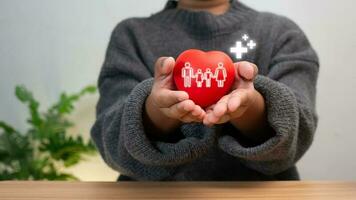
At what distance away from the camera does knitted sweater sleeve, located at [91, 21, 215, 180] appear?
1.57 ft

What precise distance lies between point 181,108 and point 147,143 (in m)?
0.13

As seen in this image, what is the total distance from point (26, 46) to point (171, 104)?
41.6 inches

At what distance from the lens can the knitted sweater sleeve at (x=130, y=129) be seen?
0.48 metres

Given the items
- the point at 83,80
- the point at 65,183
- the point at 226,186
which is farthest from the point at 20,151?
the point at 226,186

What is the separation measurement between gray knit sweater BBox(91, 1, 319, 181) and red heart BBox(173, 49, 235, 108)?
3.3 inches

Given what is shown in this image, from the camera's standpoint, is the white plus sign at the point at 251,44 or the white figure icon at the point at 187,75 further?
the white plus sign at the point at 251,44

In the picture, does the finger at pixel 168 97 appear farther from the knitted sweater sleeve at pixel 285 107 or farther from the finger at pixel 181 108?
the knitted sweater sleeve at pixel 285 107

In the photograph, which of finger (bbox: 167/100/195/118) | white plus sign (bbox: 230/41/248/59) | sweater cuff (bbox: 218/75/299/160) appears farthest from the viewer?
white plus sign (bbox: 230/41/248/59)

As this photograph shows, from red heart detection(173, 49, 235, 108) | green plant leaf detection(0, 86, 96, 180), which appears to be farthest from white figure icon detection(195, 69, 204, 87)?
green plant leaf detection(0, 86, 96, 180)

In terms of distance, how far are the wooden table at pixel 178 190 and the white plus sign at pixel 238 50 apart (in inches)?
7.8

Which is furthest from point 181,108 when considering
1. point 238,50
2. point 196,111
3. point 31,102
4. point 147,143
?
point 31,102

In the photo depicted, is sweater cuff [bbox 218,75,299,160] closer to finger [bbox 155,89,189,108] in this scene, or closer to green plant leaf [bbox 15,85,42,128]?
finger [bbox 155,89,189,108]

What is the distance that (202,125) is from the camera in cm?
50

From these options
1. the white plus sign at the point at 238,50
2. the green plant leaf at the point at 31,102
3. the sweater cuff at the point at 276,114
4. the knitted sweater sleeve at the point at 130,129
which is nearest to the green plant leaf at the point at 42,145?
the green plant leaf at the point at 31,102
